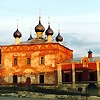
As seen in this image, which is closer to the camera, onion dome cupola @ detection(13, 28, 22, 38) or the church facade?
the church facade

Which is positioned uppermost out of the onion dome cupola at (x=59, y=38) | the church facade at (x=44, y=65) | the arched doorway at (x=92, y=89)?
the onion dome cupola at (x=59, y=38)

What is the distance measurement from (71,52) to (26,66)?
8.56 m

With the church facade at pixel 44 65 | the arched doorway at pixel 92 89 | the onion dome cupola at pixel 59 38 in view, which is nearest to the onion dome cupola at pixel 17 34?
the church facade at pixel 44 65

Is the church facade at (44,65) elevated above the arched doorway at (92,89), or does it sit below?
above

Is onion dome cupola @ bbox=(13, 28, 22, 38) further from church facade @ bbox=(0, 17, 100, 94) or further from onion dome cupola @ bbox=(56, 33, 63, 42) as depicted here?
onion dome cupola @ bbox=(56, 33, 63, 42)

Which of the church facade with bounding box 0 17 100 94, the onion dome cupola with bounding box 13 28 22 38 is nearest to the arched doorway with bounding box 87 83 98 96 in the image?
the church facade with bounding box 0 17 100 94

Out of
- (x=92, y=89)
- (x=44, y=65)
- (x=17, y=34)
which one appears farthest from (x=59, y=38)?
(x=92, y=89)

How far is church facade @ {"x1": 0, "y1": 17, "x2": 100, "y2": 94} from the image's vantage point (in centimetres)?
4031

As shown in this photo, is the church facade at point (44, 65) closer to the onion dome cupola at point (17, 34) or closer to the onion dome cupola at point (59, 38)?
the onion dome cupola at point (17, 34)

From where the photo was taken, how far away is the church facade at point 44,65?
4031 centimetres

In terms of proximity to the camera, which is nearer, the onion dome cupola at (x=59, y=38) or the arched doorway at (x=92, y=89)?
the arched doorway at (x=92, y=89)

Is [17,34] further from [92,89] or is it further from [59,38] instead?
[92,89]

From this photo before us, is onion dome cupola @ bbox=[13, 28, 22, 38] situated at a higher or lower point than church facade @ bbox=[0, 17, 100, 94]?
higher

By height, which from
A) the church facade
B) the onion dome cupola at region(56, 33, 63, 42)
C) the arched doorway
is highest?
the onion dome cupola at region(56, 33, 63, 42)
